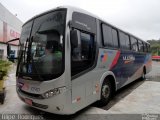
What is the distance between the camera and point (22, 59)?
Answer: 405 cm

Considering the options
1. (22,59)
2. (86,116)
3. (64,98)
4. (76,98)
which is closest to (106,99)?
(86,116)

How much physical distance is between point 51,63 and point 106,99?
2.56 metres

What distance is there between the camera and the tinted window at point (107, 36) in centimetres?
496

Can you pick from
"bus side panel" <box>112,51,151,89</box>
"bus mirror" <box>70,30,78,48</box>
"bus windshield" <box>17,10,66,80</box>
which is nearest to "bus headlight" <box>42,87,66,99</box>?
"bus windshield" <box>17,10,66,80</box>

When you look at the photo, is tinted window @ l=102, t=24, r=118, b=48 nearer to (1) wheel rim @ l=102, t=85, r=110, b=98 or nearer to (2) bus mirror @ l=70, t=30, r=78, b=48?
(1) wheel rim @ l=102, t=85, r=110, b=98

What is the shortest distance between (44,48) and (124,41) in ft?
13.5

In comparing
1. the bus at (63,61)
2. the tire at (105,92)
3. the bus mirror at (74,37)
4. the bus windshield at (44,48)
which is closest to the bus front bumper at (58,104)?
the bus at (63,61)

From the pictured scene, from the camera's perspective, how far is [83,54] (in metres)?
3.93

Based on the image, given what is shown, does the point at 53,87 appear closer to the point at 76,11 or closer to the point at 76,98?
the point at 76,98

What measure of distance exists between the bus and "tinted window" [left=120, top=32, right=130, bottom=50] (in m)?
1.69

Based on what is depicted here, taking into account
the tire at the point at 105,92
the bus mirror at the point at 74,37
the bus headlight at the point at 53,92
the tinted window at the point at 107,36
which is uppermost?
the tinted window at the point at 107,36

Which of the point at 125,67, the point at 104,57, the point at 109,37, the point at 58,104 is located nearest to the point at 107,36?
the point at 109,37

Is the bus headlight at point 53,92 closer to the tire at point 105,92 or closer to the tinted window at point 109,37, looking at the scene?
the tire at point 105,92

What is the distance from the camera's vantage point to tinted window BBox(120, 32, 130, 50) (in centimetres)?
637
